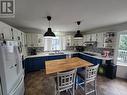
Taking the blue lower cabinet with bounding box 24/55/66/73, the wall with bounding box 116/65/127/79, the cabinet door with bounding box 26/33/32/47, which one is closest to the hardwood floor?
the wall with bounding box 116/65/127/79

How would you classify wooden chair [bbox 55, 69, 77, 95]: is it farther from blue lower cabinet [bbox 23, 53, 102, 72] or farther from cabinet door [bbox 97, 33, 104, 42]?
cabinet door [bbox 97, 33, 104, 42]

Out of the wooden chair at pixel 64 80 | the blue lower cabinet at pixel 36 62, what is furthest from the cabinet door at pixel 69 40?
the wooden chair at pixel 64 80

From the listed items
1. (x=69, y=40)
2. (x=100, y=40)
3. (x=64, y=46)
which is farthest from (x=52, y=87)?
(x=69, y=40)

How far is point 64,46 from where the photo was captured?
20.5ft

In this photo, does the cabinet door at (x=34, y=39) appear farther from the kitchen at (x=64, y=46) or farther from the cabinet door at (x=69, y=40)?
the cabinet door at (x=69, y=40)

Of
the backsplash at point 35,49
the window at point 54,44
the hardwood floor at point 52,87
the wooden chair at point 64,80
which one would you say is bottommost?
the hardwood floor at point 52,87

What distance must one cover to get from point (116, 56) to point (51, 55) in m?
3.20

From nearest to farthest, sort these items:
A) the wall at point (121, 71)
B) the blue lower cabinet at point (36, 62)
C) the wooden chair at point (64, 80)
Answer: the wooden chair at point (64, 80) → the wall at point (121, 71) → the blue lower cabinet at point (36, 62)

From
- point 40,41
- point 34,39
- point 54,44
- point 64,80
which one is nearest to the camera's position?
point 64,80

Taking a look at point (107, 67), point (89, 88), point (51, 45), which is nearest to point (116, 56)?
point (107, 67)

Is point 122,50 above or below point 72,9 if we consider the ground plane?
below

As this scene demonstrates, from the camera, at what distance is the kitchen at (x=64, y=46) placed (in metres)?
1.78

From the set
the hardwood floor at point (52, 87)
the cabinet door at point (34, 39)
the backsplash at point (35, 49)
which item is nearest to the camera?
the hardwood floor at point (52, 87)

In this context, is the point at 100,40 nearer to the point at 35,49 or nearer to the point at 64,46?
the point at 64,46
